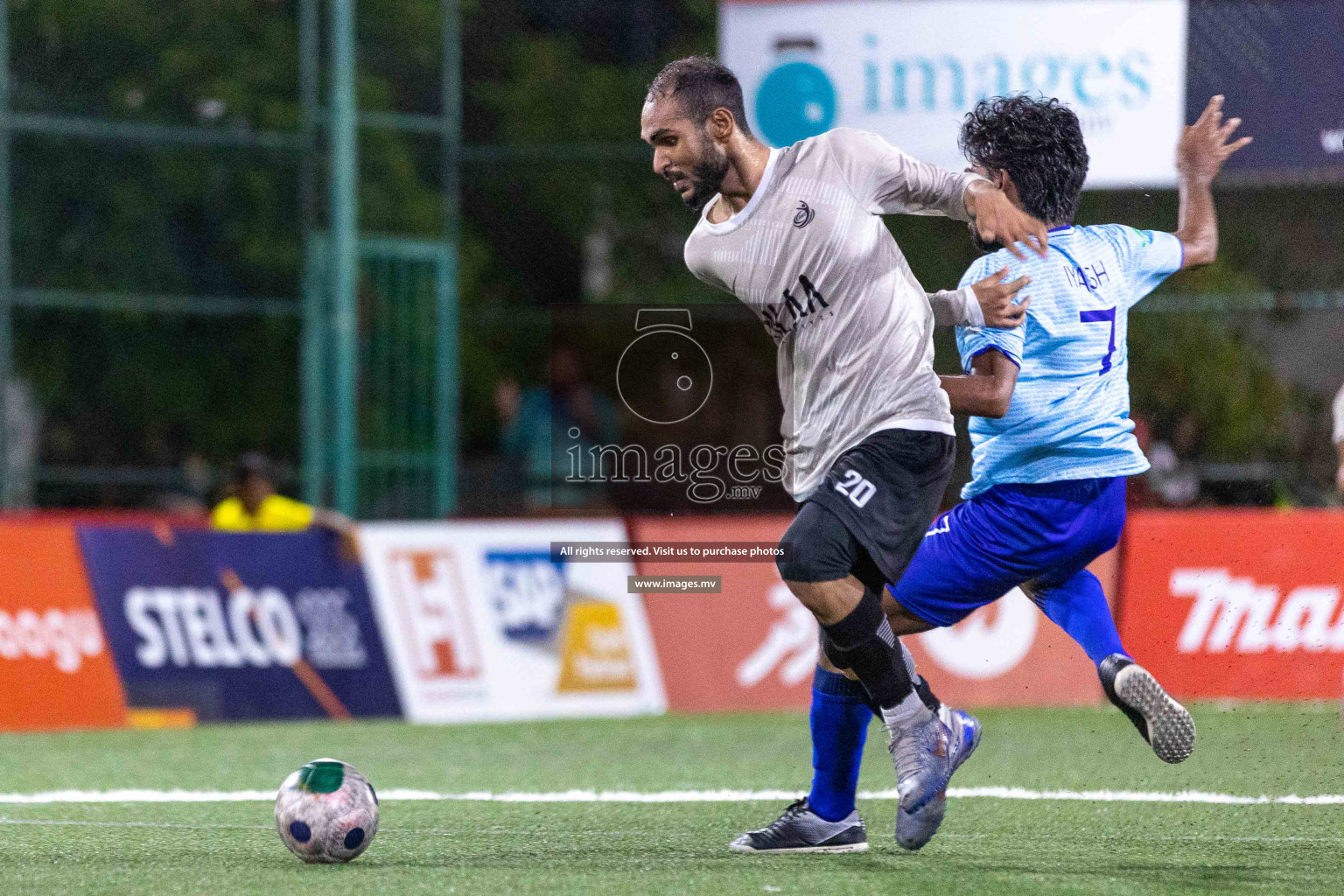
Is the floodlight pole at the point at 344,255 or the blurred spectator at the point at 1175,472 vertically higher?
the floodlight pole at the point at 344,255

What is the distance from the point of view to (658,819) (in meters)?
6.52

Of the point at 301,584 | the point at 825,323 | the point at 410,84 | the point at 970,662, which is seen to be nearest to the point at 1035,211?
the point at 825,323

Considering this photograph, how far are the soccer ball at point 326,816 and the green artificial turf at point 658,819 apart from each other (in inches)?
2.5

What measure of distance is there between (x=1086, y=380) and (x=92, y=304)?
1136 centimetres

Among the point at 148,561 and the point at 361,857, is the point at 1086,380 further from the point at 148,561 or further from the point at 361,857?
the point at 148,561

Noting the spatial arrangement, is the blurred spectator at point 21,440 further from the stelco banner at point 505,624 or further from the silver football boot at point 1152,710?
the silver football boot at point 1152,710

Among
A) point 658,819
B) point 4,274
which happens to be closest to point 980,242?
point 658,819

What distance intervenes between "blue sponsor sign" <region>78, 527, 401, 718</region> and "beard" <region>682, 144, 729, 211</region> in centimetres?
611

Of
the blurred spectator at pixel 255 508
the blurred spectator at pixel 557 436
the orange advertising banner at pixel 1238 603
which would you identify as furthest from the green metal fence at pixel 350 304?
the orange advertising banner at pixel 1238 603

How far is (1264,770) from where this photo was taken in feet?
25.6

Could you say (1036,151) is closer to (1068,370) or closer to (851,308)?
(1068,370)

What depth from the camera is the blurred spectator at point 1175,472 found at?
42.9 ft

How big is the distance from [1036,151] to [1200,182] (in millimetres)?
643

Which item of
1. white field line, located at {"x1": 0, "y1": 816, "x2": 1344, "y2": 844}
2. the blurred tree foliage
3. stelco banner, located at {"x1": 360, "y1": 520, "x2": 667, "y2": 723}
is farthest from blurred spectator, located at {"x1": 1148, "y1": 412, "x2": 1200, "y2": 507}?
white field line, located at {"x1": 0, "y1": 816, "x2": 1344, "y2": 844}
